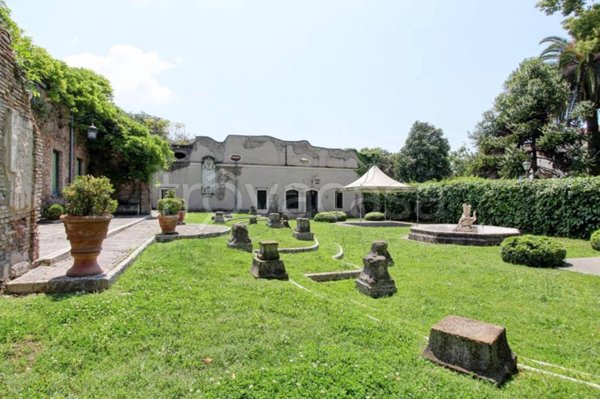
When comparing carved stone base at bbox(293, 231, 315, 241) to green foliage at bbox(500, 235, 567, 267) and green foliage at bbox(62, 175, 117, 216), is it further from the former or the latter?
green foliage at bbox(62, 175, 117, 216)

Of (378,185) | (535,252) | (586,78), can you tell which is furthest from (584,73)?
(535,252)

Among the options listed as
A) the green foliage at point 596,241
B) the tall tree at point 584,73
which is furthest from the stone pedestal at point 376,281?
the tall tree at point 584,73

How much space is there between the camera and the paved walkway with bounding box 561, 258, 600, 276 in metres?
7.47

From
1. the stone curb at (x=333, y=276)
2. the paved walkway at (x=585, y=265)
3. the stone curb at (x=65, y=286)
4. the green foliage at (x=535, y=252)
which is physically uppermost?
the stone curb at (x=65, y=286)

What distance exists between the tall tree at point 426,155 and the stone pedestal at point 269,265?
91.0 feet

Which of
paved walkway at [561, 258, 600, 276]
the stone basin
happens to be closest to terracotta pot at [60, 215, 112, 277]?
paved walkway at [561, 258, 600, 276]

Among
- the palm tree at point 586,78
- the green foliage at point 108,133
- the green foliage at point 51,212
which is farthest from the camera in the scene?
the palm tree at point 586,78

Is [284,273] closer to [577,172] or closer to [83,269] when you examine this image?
[83,269]

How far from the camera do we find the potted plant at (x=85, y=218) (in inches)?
167

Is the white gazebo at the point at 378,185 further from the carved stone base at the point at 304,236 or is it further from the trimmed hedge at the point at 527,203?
the carved stone base at the point at 304,236

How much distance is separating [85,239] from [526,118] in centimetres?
2415

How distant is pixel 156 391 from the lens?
2.34 metres

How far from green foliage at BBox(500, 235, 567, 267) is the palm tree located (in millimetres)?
14368

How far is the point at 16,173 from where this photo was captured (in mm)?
4422
